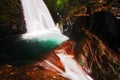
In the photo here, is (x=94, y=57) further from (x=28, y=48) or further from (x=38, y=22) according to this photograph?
(x=38, y=22)

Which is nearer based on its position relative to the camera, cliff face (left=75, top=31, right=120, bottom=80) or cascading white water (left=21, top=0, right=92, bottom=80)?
cliff face (left=75, top=31, right=120, bottom=80)

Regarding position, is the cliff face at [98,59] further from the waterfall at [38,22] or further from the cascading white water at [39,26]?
the waterfall at [38,22]

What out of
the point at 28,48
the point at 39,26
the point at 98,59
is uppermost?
the point at 39,26

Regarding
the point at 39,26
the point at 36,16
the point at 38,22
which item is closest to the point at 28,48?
the point at 39,26

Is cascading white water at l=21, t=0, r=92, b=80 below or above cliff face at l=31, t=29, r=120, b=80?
above

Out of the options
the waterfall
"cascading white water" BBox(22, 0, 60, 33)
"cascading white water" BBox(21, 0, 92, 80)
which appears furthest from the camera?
"cascading white water" BBox(22, 0, 60, 33)

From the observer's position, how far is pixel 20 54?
11711mm

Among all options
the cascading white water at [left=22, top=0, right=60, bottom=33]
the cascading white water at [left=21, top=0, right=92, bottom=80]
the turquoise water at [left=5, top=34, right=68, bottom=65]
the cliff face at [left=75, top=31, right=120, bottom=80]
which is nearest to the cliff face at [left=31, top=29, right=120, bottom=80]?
the cliff face at [left=75, top=31, right=120, bottom=80]

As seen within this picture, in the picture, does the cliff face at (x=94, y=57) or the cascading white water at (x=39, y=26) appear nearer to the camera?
the cliff face at (x=94, y=57)

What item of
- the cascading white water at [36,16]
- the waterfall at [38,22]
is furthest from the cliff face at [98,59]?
the cascading white water at [36,16]

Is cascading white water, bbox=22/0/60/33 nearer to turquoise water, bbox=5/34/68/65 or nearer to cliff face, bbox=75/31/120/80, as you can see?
turquoise water, bbox=5/34/68/65

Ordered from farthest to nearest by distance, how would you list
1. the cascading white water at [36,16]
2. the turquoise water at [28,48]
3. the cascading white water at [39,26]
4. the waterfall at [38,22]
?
the cascading white water at [36,16] → the waterfall at [38,22] → the cascading white water at [39,26] → the turquoise water at [28,48]

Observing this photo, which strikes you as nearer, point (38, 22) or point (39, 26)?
point (39, 26)

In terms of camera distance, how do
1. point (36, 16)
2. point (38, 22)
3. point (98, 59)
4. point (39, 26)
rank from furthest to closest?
point (36, 16), point (38, 22), point (39, 26), point (98, 59)
